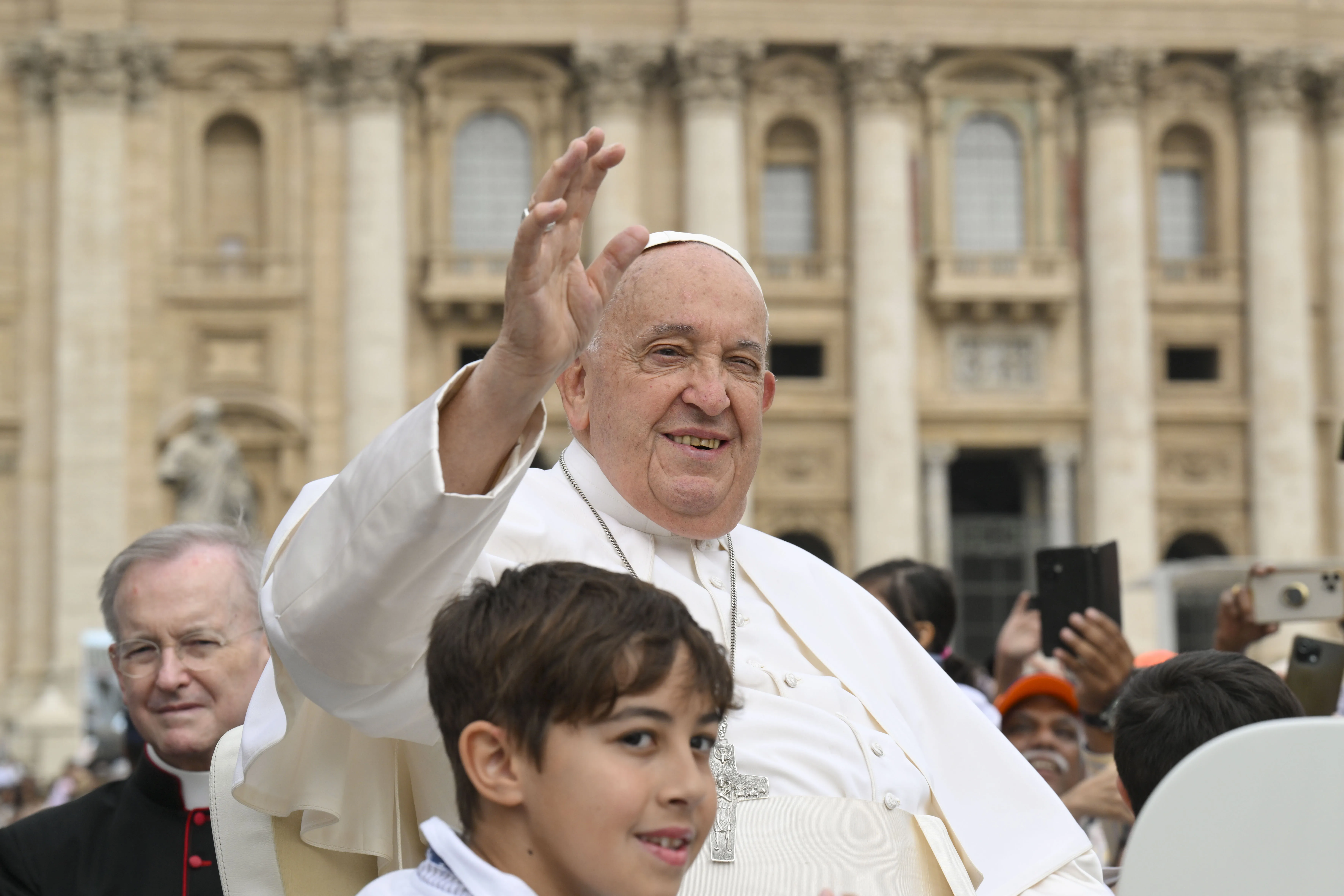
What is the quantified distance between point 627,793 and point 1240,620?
3.27 m

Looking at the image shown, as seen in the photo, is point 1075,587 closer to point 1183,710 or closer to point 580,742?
point 1183,710

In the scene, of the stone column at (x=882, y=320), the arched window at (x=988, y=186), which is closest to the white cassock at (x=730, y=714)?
the stone column at (x=882, y=320)

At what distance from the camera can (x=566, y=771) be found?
2.15 m

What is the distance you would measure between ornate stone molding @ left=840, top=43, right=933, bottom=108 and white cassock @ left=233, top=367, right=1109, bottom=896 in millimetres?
23243

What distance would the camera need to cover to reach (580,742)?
2150 mm

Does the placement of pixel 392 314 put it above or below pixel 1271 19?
below

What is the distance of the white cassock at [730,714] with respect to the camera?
98.5 inches

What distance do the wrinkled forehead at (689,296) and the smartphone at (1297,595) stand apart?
82.0 inches

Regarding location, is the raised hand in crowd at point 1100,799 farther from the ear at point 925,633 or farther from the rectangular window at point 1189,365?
the rectangular window at point 1189,365

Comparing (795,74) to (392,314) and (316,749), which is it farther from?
(316,749)

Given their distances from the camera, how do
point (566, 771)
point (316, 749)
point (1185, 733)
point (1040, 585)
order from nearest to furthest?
point (566, 771), point (316, 749), point (1185, 733), point (1040, 585)

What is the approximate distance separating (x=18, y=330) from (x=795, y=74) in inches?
460

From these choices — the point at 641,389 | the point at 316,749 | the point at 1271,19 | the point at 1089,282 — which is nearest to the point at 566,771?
the point at 316,749

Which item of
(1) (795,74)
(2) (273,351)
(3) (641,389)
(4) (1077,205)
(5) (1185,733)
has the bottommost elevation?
(5) (1185,733)
